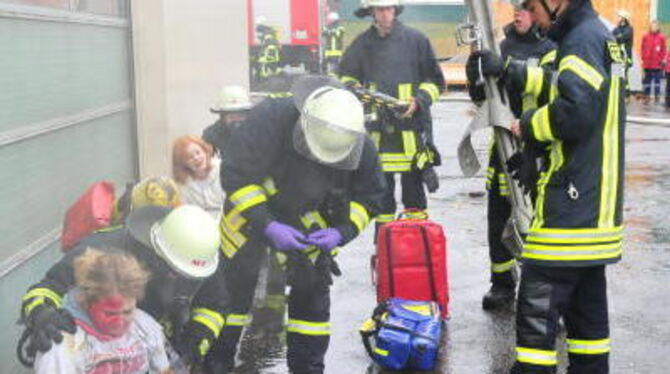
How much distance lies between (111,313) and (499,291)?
3075 millimetres

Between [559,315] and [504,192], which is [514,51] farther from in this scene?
[559,315]

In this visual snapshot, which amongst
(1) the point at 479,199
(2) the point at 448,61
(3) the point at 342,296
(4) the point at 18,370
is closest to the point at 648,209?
(1) the point at 479,199

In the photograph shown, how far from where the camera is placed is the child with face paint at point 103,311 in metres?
3.48

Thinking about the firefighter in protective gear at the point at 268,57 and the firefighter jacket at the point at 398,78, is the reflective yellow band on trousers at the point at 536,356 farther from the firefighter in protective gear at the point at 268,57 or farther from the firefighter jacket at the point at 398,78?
the firefighter in protective gear at the point at 268,57

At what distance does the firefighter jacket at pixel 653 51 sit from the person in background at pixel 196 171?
17372 mm

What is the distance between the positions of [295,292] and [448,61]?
22054 mm

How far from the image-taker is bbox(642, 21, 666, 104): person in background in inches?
863

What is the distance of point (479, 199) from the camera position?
9.90m

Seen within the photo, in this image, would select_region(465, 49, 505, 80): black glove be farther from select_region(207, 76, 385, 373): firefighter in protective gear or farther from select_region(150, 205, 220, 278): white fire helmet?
select_region(150, 205, 220, 278): white fire helmet

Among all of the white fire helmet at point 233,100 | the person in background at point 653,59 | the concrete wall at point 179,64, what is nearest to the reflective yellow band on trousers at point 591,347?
the white fire helmet at point 233,100

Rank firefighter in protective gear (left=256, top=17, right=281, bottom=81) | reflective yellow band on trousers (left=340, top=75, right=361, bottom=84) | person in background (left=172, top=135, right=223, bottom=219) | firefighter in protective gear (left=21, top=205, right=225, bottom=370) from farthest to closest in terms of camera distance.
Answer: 1. firefighter in protective gear (left=256, top=17, right=281, bottom=81)
2. reflective yellow band on trousers (left=340, top=75, right=361, bottom=84)
3. person in background (left=172, top=135, right=223, bottom=219)
4. firefighter in protective gear (left=21, top=205, right=225, bottom=370)

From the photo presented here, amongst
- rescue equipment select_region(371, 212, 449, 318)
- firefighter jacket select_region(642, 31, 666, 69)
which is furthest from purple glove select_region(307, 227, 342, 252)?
firefighter jacket select_region(642, 31, 666, 69)

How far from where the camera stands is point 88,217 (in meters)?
4.25

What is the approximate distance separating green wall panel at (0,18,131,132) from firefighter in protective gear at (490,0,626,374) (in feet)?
7.40
